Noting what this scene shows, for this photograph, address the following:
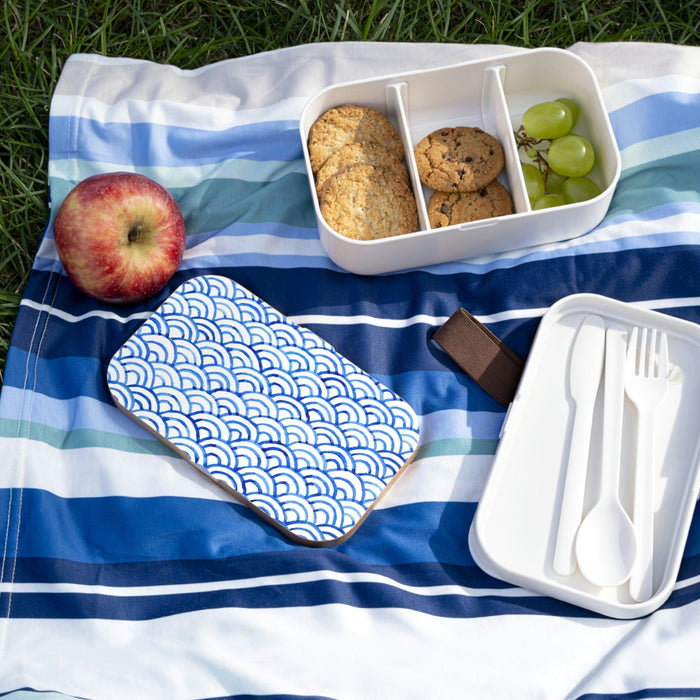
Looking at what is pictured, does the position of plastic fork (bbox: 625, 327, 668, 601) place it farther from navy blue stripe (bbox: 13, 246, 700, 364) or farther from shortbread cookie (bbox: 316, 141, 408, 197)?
shortbread cookie (bbox: 316, 141, 408, 197)

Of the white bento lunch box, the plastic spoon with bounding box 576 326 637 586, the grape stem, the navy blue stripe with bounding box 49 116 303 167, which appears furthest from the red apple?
the plastic spoon with bounding box 576 326 637 586

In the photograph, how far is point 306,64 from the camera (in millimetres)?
1215

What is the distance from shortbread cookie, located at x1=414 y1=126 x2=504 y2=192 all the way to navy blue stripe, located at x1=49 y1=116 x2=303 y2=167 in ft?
0.67

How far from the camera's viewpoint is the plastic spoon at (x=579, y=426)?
0.97 meters

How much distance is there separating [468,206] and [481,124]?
163 millimetres

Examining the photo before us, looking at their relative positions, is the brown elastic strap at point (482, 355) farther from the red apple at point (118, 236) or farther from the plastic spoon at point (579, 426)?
the red apple at point (118, 236)

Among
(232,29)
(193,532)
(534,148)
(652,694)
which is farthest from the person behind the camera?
(232,29)

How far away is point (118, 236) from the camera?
1057 millimetres

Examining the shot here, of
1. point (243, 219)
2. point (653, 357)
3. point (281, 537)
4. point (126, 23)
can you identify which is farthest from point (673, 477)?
point (126, 23)

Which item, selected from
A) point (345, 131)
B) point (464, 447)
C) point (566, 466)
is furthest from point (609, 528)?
point (345, 131)

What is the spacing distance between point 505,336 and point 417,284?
0.46ft

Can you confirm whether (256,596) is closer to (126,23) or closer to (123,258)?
(123,258)

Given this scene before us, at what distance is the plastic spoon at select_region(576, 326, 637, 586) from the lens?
3.15 ft

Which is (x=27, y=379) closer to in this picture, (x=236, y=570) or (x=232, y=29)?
(x=236, y=570)
